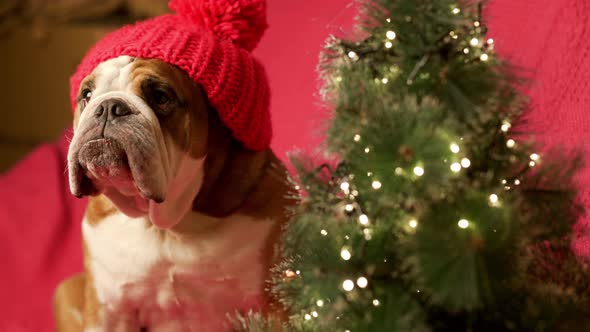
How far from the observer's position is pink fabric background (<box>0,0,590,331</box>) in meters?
0.99

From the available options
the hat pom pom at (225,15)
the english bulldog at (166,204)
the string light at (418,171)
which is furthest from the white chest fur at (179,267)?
the string light at (418,171)

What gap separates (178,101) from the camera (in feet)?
3.27

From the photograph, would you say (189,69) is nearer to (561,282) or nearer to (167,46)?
(167,46)

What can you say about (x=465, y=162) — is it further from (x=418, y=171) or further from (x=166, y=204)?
(x=166, y=204)

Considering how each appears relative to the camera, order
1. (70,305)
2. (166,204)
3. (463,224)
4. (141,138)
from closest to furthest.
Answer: (463,224) → (141,138) → (166,204) → (70,305)

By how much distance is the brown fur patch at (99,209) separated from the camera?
1.14 metres

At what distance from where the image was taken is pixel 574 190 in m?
0.79

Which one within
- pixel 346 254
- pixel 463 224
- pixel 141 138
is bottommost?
pixel 141 138

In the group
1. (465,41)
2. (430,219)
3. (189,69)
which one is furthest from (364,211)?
(189,69)

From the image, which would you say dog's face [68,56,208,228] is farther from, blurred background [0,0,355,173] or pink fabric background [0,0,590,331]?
blurred background [0,0,355,173]

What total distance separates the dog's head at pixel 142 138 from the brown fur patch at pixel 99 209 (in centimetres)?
7

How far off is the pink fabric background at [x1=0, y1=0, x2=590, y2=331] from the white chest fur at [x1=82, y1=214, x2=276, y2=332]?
19 centimetres

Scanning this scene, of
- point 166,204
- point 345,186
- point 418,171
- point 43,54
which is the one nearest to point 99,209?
point 166,204

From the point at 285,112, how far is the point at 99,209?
64 centimetres
